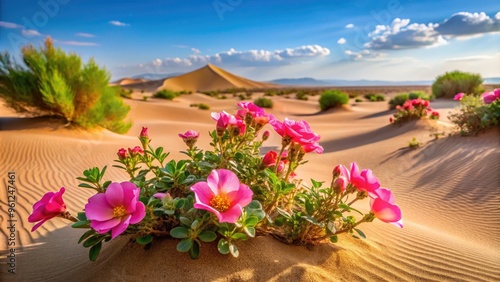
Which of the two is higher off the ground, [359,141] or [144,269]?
[144,269]

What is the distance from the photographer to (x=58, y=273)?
2.50 meters

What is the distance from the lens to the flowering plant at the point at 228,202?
1.72 metres

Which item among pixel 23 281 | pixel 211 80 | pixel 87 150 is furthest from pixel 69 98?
pixel 211 80

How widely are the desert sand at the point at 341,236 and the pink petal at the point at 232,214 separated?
18.6 inches

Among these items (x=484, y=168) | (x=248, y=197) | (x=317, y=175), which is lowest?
(x=317, y=175)

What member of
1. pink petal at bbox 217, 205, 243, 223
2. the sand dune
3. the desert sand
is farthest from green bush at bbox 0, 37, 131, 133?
the sand dune

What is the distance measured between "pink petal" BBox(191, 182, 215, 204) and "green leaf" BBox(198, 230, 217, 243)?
283mm

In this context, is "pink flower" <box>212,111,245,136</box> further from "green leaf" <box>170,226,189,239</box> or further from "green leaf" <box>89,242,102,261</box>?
"green leaf" <box>89,242,102,261</box>

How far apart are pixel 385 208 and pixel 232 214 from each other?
36.4 inches

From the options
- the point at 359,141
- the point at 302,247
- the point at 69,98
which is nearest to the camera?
the point at 302,247

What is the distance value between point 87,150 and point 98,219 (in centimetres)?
650

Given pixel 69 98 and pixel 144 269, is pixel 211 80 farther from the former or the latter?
pixel 144 269

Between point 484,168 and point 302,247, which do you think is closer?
point 302,247

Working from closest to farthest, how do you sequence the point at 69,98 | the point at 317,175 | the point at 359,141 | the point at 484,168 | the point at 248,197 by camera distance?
the point at 248,197, the point at 484,168, the point at 317,175, the point at 69,98, the point at 359,141
